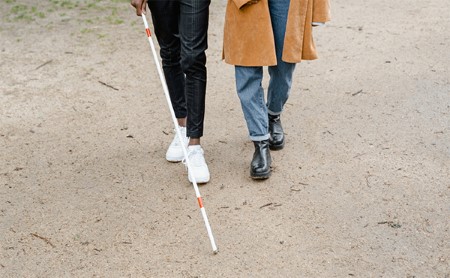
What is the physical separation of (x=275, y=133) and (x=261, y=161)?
45 cm

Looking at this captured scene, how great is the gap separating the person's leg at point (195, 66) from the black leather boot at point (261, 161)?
291 mm

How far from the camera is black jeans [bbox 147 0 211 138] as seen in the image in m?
4.20

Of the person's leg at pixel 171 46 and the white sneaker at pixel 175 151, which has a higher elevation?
the person's leg at pixel 171 46

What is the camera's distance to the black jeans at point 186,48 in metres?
4.20

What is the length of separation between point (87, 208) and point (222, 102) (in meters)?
1.85

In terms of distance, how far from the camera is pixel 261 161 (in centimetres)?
449

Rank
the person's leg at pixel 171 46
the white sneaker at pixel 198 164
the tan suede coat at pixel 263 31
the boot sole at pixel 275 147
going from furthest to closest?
the boot sole at pixel 275 147 < the white sneaker at pixel 198 164 < the person's leg at pixel 171 46 < the tan suede coat at pixel 263 31

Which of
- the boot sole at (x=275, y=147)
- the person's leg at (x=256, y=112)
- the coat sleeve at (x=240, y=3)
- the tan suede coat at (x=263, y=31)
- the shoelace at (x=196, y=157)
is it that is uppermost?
the coat sleeve at (x=240, y=3)

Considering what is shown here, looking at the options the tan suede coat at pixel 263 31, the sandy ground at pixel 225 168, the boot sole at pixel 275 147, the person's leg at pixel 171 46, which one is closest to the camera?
the sandy ground at pixel 225 168

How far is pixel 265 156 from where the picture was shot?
4.52 m

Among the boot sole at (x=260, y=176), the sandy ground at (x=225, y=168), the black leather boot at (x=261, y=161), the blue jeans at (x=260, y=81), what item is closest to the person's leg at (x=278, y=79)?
the blue jeans at (x=260, y=81)

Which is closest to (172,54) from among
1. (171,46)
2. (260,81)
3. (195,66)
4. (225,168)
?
(171,46)

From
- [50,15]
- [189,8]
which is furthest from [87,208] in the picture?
[50,15]

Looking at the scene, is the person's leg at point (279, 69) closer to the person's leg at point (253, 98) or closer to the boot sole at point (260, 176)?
the person's leg at point (253, 98)
